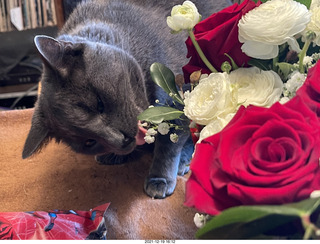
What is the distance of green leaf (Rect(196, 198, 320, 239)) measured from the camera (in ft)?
1.05

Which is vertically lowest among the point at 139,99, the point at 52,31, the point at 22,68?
the point at 22,68

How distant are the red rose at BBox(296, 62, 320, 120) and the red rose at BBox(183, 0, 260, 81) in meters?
0.13

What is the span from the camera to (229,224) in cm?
35

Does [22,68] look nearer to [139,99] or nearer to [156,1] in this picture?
[156,1]

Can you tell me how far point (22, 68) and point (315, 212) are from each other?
182 centimetres

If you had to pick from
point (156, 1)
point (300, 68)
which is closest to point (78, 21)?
point (156, 1)

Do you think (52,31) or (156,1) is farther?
(52,31)

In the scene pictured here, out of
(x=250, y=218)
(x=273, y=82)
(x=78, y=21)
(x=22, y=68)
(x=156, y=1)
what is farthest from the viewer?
(x=22, y=68)

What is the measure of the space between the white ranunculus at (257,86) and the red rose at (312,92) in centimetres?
5

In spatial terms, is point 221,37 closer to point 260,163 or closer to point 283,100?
point 283,100

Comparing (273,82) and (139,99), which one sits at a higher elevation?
(273,82)

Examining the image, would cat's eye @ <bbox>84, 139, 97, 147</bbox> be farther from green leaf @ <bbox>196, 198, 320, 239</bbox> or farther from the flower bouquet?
green leaf @ <bbox>196, 198, 320, 239</bbox>

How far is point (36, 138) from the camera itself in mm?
935

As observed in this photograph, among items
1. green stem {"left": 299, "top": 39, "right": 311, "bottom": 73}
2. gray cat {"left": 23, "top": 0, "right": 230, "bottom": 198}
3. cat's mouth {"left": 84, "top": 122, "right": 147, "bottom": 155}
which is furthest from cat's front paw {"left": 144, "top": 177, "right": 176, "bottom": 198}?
green stem {"left": 299, "top": 39, "right": 311, "bottom": 73}
